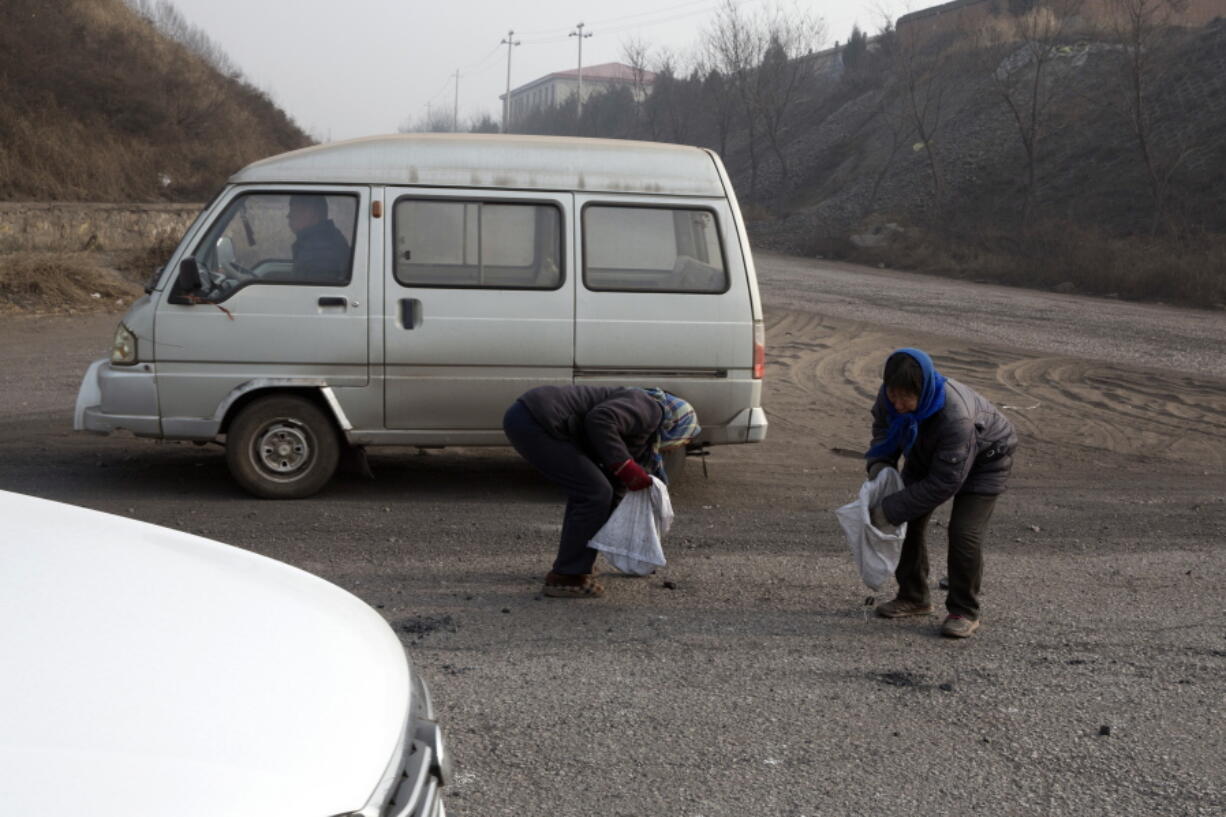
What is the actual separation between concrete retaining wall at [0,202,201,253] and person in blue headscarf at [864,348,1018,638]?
1905 centimetres

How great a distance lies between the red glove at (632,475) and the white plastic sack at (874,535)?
99cm

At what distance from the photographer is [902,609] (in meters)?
5.80

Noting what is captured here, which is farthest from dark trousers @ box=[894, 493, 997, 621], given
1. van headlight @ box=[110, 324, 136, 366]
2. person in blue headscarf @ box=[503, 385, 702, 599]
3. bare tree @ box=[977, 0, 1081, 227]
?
bare tree @ box=[977, 0, 1081, 227]

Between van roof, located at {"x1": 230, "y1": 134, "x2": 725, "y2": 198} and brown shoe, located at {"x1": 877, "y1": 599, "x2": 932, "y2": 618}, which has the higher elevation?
van roof, located at {"x1": 230, "y1": 134, "x2": 725, "y2": 198}

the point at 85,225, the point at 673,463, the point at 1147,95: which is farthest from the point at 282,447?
the point at 1147,95

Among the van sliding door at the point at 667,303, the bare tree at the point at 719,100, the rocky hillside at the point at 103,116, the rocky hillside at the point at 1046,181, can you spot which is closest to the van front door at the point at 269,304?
the van sliding door at the point at 667,303

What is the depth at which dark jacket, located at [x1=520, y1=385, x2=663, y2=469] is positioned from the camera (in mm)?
5609

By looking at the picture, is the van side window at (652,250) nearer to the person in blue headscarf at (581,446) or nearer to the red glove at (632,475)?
the person in blue headscarf at (581,446)

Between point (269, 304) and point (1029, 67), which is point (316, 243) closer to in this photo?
point (269, 304)

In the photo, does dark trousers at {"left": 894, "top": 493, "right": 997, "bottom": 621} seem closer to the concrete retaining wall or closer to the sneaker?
the sneaker

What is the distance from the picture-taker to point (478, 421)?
777 centimetres

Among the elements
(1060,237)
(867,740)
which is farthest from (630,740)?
(1060,237)

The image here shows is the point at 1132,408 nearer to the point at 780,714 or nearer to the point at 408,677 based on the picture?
the point at 780,714

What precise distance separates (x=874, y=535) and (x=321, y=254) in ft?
13.4
